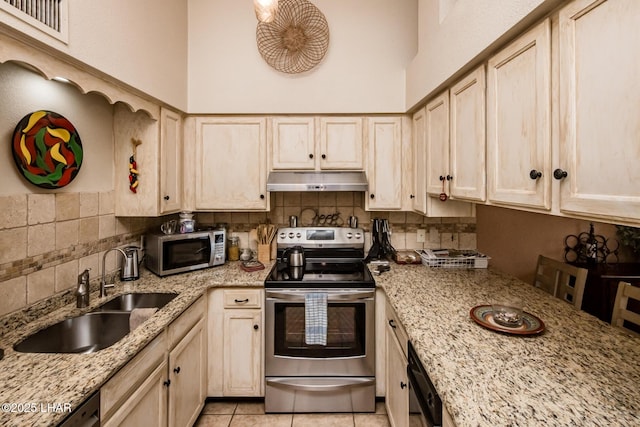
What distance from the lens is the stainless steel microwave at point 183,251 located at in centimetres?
238

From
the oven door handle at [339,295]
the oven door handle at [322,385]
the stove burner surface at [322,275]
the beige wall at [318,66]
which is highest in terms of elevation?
the beige wall at [318,66]

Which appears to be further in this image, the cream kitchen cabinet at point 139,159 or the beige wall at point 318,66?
the beige wall at point 318,66

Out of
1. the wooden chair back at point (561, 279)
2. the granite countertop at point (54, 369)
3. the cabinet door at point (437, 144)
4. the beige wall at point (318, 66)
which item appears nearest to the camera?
the granite countertop at point (54, 369)

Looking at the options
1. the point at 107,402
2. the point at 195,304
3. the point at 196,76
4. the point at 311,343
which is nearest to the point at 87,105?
the point at 196,76

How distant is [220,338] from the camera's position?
2379 millimetres

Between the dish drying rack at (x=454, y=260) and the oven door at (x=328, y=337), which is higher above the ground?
the dish drying rack at (x=454, y=260)

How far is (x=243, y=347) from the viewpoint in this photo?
2.38 meters

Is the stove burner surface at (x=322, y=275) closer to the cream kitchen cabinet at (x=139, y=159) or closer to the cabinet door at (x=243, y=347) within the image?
the cabinet door at (x=243, y=347)

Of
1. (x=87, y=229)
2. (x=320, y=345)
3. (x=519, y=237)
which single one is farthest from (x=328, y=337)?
(x=519, y=237)

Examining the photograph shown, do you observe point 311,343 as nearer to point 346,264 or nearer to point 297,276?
point 297,276

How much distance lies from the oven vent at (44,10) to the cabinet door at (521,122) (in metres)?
1.91

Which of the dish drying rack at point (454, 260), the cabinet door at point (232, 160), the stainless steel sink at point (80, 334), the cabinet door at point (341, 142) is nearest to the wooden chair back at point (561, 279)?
the dish drying rack at point (454, 260)

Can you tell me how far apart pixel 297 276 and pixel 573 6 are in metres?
2.06

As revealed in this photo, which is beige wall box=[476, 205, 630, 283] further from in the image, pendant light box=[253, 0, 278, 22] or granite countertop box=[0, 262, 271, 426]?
granite countertop box=[0, 262, 271, 426]
